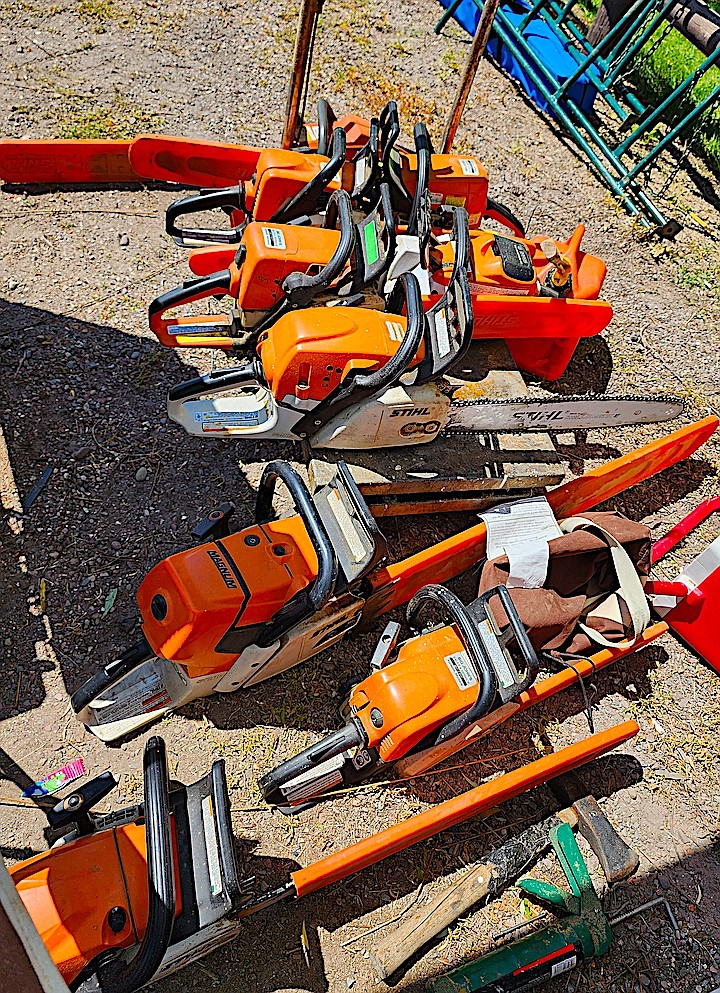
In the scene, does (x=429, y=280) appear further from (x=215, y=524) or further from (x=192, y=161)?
(x=192, y=161)

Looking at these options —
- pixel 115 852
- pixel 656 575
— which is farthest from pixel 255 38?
pixel 115 852

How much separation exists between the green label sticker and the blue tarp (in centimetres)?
423

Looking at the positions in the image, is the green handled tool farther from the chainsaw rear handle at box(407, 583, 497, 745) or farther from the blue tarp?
the blue tarp

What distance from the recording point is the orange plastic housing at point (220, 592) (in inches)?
124

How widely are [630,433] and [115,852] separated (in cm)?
404

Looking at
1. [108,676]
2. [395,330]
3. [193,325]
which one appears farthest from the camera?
[193,325]

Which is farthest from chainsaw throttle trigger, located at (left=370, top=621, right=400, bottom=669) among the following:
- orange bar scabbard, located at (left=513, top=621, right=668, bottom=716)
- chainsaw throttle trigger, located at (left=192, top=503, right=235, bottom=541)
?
chainsaw throttle trigger, located at (left=192, top=503, right=235, bottom=541)

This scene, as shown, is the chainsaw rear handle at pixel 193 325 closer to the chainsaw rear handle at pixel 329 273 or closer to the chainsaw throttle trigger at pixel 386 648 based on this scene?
the chainsaw rear handle at pixel 329 273

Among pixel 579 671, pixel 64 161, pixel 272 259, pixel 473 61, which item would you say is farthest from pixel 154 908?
pixel 473 61

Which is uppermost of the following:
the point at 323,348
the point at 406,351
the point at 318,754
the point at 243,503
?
the point at 406,351

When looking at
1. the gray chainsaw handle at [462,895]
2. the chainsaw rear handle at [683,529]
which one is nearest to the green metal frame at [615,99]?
the chainsaw rear handle at [683,529]

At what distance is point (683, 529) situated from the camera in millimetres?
4684

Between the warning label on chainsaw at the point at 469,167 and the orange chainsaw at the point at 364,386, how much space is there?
3.37 ft

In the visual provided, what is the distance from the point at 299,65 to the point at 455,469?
10.0 ft
